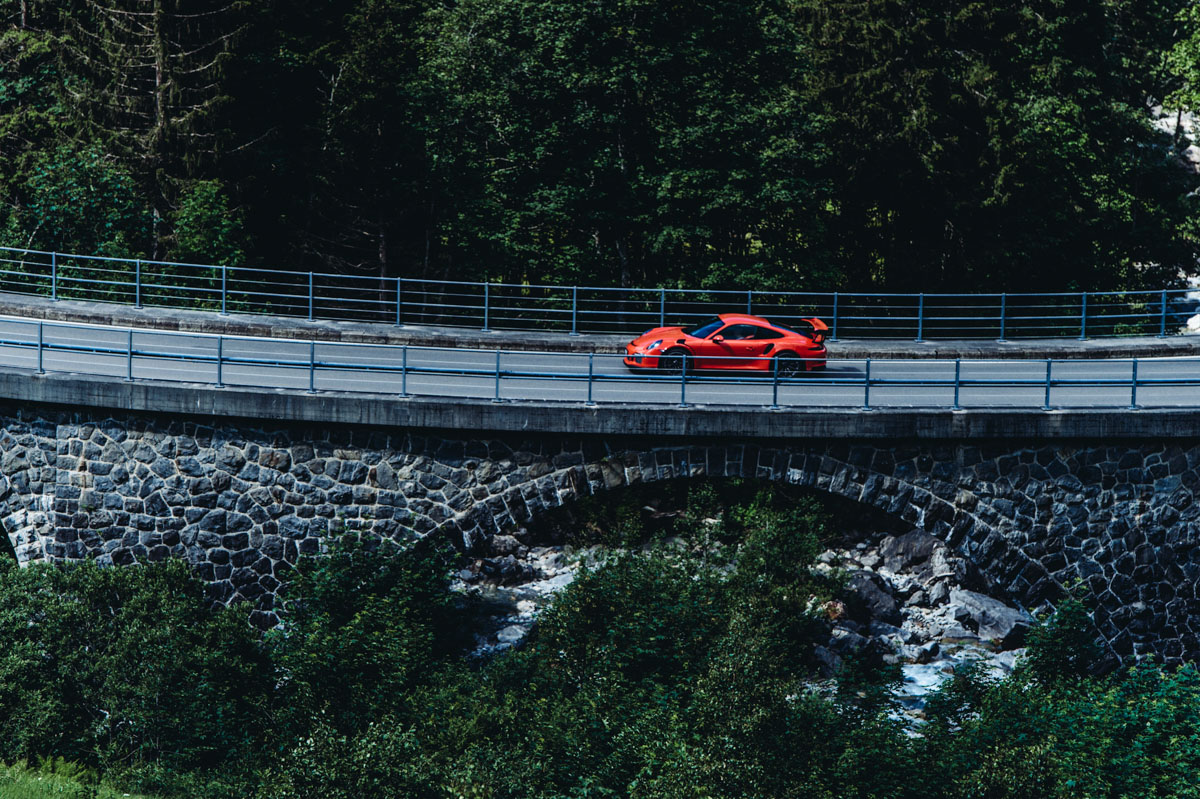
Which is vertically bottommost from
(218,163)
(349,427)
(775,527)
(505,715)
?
(505,715)

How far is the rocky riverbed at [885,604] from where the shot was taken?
2298cm

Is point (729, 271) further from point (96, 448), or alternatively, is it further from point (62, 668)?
point (62, 668)

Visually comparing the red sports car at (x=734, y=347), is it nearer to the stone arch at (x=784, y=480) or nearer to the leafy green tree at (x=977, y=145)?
the stone arch at (x=784, y=480)

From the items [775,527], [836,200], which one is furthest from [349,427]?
[836,200]

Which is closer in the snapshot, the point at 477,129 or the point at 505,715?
the point at 505,715

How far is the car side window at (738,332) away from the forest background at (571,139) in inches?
289

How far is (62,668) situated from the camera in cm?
2038

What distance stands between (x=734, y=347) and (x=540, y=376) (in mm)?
4957

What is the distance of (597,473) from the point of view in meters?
21.8

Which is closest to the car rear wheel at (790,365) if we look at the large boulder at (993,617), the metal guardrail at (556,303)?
the metal guardrail at (556,303)

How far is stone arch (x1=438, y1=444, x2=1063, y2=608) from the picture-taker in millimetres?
21781

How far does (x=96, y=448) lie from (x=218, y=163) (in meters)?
14.2

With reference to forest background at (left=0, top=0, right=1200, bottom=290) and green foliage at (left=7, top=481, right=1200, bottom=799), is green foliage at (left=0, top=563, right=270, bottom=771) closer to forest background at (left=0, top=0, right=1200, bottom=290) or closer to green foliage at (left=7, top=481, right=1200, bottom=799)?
green foliage at (left=7, top=481, right=1200, bottom=799)

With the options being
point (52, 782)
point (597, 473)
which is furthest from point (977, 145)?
point (52, 782)
